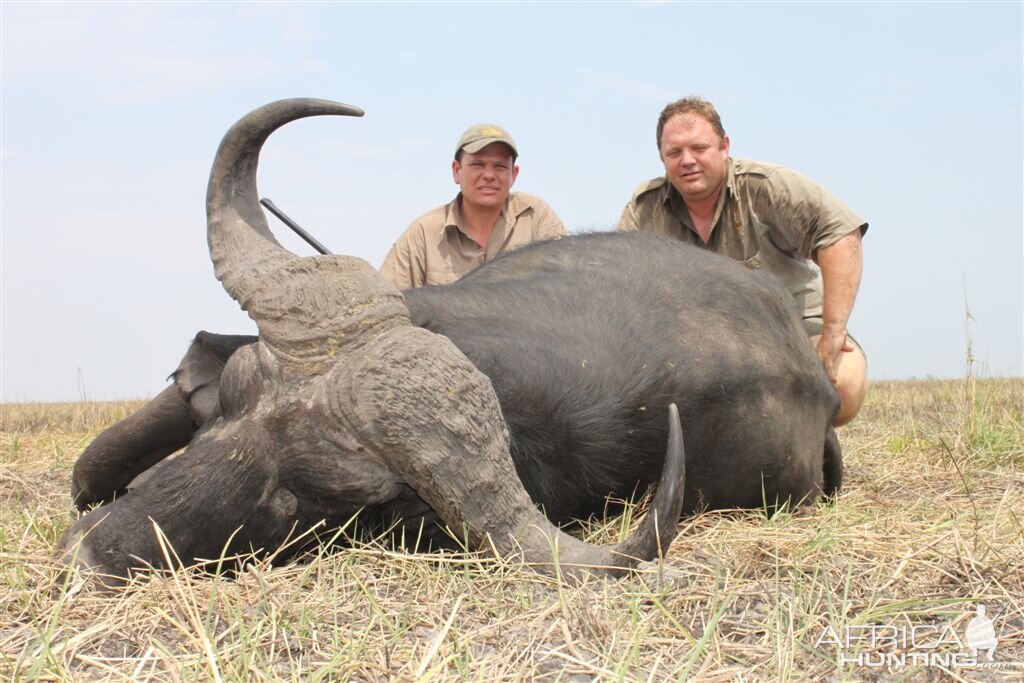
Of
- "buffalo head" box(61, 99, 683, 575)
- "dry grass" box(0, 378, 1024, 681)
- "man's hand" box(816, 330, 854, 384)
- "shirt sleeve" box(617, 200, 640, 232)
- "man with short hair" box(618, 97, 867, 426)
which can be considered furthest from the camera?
"shirt sleeve" box(617, 200, 640, 232)

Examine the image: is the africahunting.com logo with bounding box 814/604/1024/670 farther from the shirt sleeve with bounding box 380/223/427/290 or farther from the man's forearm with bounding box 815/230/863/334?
the shirt sleeve with bounding box 380/223/427/290

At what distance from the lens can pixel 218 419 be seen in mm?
2951

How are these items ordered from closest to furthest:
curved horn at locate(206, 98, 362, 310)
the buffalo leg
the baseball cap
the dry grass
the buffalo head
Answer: the dry grass
the buffalo head
curved horn at locate(206, 98, 362, 310)
the buffalo leg
the baseball cap

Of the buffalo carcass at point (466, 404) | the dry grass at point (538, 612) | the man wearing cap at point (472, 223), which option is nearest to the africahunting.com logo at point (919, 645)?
the dry grass at point (538, 612)

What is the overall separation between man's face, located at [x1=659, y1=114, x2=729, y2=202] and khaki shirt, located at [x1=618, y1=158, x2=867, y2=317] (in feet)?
0.31

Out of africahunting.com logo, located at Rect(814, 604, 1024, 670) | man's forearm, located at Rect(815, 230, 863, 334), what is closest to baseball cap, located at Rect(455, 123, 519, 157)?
man's forearm, located at Rect(815, 230, 863, 334)

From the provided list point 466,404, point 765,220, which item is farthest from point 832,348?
point 466,404

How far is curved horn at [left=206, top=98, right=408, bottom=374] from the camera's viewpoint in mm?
2666

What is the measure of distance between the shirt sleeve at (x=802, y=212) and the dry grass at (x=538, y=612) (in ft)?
6.88

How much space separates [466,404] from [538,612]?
51cm

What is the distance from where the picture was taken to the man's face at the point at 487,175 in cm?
684

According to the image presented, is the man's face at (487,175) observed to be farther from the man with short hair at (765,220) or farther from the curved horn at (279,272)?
the curved horn at (279,272)

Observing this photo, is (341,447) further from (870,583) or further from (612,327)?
(870,583)

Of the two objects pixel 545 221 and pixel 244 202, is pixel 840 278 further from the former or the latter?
pixel 244 202
